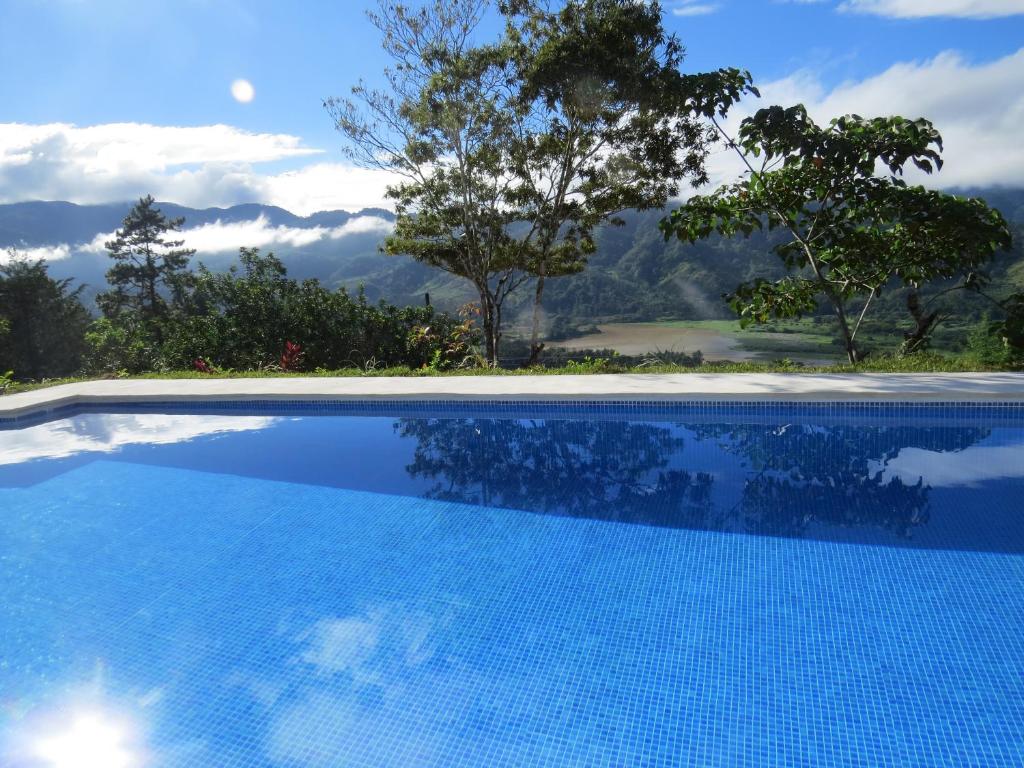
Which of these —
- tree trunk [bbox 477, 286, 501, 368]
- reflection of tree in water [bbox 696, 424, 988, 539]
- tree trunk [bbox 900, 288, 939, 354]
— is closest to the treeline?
tree trunk [bbox 477, 286, 501, 368]

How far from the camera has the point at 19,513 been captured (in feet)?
16.4

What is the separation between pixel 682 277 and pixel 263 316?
187 ft

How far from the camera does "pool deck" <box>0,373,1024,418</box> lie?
20.8ft

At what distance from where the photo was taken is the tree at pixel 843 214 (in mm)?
7289

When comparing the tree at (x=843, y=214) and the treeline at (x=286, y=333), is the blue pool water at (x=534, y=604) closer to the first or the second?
the tree at (x=843, y=214)

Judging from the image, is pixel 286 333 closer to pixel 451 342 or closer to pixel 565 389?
pixel 451 342

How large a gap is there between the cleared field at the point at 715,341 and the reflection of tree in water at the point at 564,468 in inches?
722

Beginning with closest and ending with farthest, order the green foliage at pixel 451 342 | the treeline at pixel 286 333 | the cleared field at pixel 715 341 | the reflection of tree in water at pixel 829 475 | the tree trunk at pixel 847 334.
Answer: the reflection of tree in water at pixel 829 475 < the tree trunk at pixel 847 334 < the green foliage at pixel 451 342 < the treeline at pixel 286 333 < the cleared field at pixel 715 341

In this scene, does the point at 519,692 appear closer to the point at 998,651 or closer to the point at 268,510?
the point at 998,651

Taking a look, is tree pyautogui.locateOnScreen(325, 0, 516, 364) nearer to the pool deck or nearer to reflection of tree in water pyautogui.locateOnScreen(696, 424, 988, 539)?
the pool deck

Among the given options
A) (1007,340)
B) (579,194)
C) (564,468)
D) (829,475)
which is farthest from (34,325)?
(1007,340)

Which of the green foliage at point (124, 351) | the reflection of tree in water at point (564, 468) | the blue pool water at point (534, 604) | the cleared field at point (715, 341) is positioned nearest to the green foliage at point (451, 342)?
the reflection of tree in water at point (564, 468)

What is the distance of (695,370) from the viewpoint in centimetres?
807

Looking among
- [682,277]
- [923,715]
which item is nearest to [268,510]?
[923,715]
